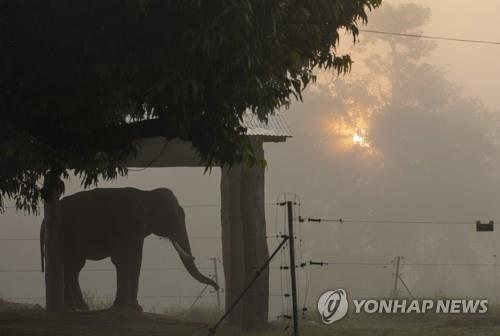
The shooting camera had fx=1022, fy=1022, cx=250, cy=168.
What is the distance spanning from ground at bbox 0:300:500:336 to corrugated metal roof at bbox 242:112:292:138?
3.17m

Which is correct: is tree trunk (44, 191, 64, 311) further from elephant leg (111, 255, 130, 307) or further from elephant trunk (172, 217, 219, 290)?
elephant trunk (172, 217, 219, 290)

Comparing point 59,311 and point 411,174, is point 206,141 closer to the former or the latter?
point 59,311

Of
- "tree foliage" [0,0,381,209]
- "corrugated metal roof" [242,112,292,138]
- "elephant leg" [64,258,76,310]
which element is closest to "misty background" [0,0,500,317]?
"elephant leg" [64,258,76,310]

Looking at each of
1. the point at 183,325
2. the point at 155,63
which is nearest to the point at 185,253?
the point at 183,325

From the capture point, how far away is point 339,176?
5497cm

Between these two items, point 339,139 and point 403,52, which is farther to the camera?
point 403,52

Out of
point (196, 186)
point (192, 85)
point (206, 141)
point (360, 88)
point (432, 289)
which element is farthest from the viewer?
point (196, 186)

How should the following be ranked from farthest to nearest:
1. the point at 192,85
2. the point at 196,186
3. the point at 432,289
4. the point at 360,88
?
the point at 196,186 → the point at 360,88 → the point at 432,289 → the point at 192,85

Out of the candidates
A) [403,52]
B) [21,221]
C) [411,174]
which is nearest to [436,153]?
[411,174]

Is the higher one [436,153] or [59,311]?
[436,153]

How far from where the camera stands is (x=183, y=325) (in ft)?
55.2

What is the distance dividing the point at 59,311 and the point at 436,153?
38.5 meters

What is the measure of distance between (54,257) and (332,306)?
5.39 m

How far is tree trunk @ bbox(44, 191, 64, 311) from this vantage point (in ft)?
63.1
